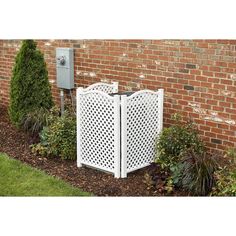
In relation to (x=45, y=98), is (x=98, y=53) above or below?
above

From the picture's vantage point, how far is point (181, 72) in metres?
7.10

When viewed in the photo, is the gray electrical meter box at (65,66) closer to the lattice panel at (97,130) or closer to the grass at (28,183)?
the lattice panel at (97,130)

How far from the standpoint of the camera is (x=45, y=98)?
843 cm

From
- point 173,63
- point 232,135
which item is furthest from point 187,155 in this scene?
point 173,63

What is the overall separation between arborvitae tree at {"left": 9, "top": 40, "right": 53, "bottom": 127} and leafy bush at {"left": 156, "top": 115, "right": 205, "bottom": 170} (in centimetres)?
235

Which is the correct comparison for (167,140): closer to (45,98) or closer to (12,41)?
(45,98)

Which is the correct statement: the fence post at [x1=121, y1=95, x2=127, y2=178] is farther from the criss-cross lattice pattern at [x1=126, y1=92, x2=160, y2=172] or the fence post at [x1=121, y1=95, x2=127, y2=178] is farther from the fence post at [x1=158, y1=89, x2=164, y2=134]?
the fence post at [x1=158, y1=89, x2=164, y2=134]

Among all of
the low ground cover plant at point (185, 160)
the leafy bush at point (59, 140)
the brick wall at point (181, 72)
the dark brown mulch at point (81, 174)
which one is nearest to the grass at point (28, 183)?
the dark brown mulch at point (81, 174)

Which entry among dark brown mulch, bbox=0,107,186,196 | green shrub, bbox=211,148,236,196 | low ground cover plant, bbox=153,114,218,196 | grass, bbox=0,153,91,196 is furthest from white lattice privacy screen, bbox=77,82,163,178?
green shrub, bbox=211,148,236,196

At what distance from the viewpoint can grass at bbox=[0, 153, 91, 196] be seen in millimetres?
6332

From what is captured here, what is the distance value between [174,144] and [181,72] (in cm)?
101

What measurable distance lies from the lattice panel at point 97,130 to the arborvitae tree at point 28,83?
1528 mm

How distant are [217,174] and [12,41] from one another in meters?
5.19

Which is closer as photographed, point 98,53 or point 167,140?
point 167,140
